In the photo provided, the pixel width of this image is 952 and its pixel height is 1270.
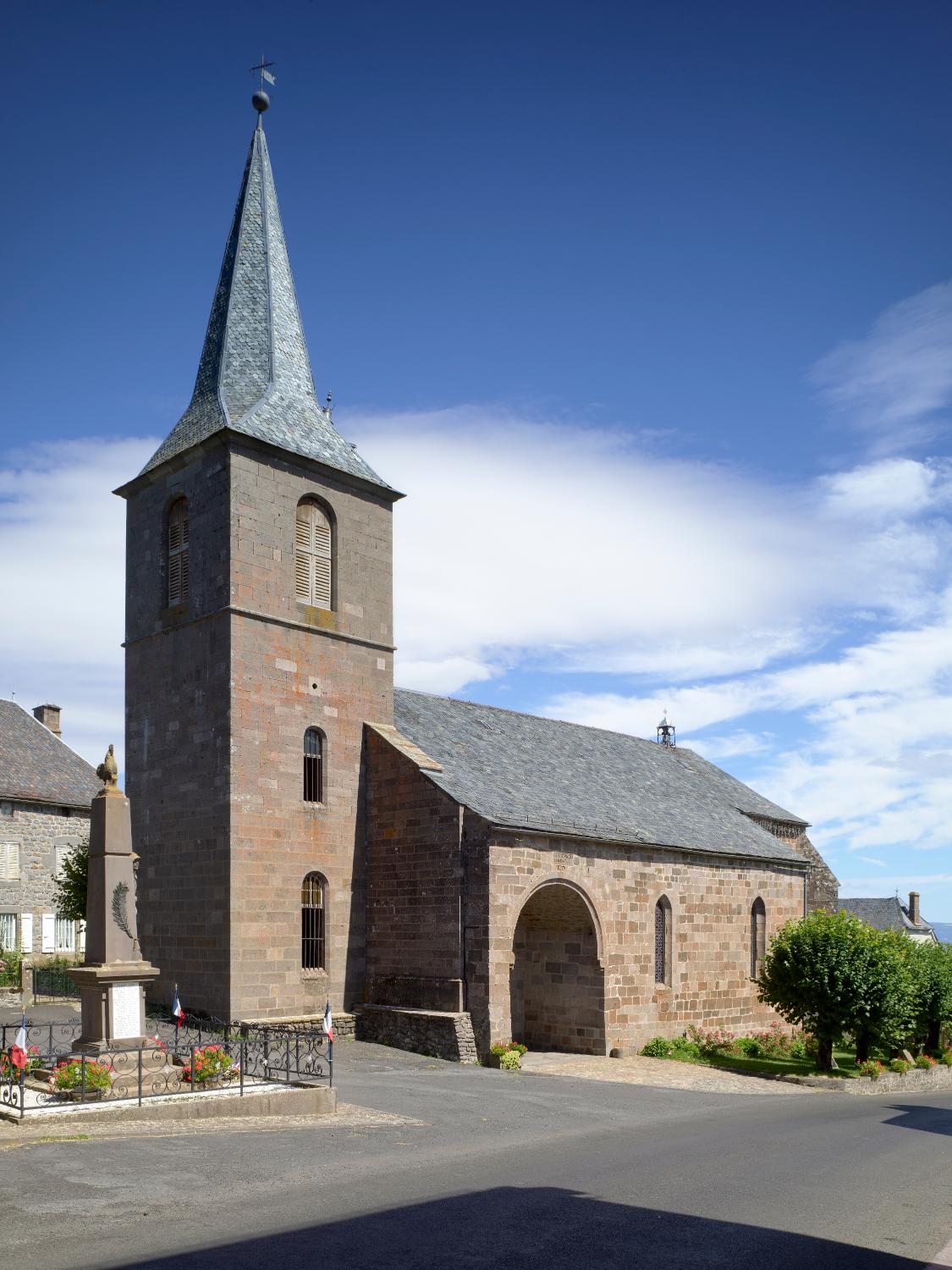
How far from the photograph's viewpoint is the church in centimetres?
2478

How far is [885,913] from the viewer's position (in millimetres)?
87062

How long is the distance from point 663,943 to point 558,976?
3692 mm

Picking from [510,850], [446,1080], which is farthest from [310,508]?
[446,1080]

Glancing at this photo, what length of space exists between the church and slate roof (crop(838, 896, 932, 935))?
197 feet

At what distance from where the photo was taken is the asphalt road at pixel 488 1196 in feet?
30.4

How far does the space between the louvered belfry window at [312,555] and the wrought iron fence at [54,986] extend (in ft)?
38.0

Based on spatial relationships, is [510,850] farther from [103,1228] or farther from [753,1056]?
[103,1228]

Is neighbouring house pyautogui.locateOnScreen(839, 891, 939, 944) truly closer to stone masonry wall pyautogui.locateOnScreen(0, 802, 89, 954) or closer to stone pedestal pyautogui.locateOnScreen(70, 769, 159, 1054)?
stone masonry wall pyautogui.locateOnScreen(0, 802, 89, 954)

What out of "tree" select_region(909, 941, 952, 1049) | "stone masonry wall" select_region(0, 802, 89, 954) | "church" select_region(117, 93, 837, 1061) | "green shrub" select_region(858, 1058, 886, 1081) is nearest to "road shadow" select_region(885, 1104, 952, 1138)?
"green shrub" select_region(858, 1058, 886, 1081)

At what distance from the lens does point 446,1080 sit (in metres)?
21.0

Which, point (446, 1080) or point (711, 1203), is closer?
point (711, 1203)

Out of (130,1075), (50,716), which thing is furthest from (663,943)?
(50,716)

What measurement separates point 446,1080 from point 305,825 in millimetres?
7112

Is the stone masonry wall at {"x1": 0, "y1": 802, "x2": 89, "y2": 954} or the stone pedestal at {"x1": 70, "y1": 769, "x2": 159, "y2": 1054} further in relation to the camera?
the stone masonry wall at {"x1": 0, "y1": 802, "x2": 89, "y2": 954}
